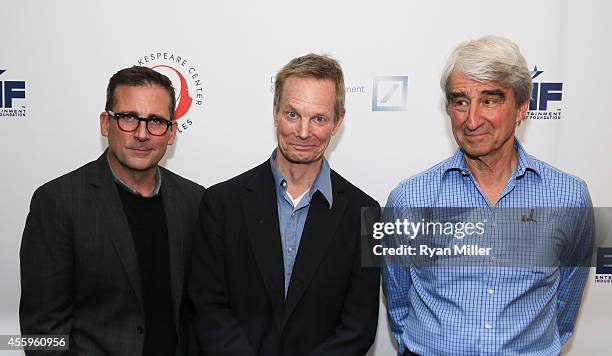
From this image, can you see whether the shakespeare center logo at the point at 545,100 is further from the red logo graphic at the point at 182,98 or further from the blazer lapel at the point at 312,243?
the red logo graphic at the point at 182,98

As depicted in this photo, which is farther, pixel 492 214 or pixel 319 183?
pixel 319 183

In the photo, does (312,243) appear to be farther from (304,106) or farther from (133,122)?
(133,122)

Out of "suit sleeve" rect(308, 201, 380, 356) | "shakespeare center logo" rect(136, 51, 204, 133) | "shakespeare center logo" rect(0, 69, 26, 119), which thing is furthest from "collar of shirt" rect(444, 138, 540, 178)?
"shakespeare center logo" rect(0, 69, 26, 119)

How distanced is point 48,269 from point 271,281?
817 mm

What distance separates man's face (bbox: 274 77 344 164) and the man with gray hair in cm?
41

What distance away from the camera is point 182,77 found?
2809 millimetres

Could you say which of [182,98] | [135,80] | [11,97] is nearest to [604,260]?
[182,98]

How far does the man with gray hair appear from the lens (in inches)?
72.1

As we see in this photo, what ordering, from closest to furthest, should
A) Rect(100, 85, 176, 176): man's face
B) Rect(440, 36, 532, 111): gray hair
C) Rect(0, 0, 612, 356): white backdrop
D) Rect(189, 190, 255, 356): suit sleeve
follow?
1. Rect(440, 36, 532, 111): gray hair
2. Rect(189, 190, 255, 356): suit sleeve
3. Rect(100, 85, 176, 176): man's face
4. Rect(0, 0, 612, 356): white backdrop

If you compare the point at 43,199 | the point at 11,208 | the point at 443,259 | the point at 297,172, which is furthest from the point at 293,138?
the point at 11,208

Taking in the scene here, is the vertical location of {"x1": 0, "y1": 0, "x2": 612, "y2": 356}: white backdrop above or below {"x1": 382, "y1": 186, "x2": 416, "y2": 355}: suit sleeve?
above

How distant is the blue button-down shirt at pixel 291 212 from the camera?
1989 mm

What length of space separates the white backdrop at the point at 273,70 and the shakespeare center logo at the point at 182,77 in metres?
0.01

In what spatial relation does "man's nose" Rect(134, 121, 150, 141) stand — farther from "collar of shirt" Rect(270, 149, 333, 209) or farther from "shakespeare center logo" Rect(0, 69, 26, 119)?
"shakespeare center logo" Rect(0, 69, 26, 119)
